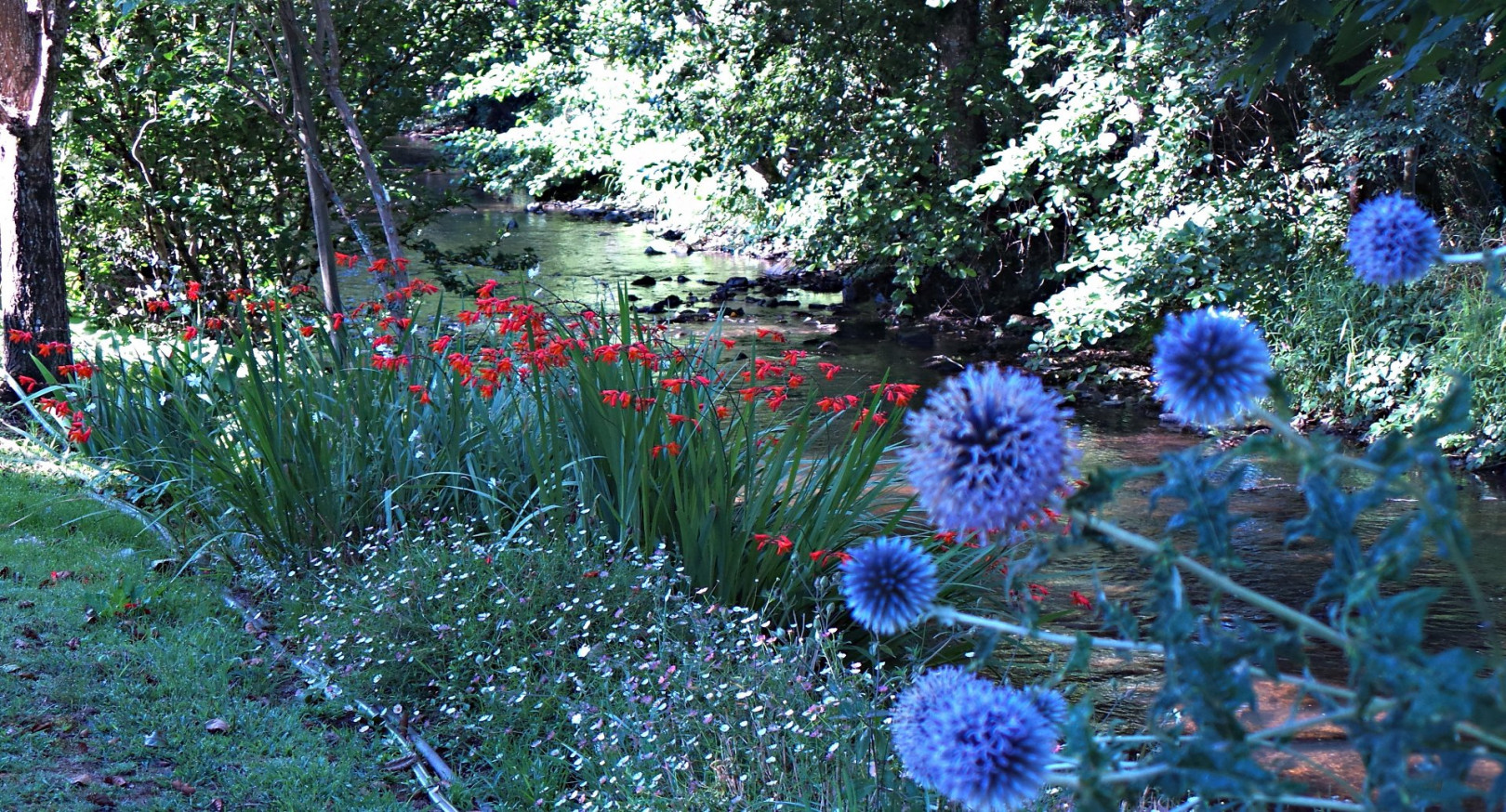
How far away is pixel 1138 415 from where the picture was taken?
1068 cm

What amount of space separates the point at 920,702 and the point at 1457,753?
0.67 meters

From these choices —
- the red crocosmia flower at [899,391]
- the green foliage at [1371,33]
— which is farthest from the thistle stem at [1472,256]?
the red crocosmia flower at [899,391]

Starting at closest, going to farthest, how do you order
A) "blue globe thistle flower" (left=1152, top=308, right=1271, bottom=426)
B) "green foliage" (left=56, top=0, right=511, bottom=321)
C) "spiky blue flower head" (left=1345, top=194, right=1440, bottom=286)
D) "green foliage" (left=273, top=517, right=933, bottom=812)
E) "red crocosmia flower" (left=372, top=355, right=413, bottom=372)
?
"blue globe thistle flower" (left=1152, top=308, right=1271, bottom=426) → "spiky blue flower head" (left=1345, top=194, right=1440, bottom=286) → "green foliage" (left=273, top=517, right=933, bottom=812) → "red crocosmia flower" (left=372, top=355, right=413, bottom=372) → "green foliage" (left=56, top=0, right=511, bottom=321)

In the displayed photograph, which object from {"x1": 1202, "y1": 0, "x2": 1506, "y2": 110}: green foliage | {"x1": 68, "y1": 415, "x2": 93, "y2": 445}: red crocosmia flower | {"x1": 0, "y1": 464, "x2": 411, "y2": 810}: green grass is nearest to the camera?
{"x1": 0, "y1": 464, "x2": 411, "y2": 810}: green grass

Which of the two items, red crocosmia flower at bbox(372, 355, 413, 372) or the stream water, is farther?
the stream water

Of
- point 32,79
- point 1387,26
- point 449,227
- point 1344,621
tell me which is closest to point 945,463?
point 1344,621

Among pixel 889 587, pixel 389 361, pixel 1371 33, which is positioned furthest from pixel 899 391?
pixel 889 587

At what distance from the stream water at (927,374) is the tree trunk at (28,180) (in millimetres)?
3022

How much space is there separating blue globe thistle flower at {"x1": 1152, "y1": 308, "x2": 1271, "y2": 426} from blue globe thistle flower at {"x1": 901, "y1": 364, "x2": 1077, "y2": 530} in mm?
132

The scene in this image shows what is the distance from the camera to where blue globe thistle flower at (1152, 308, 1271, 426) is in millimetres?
1264

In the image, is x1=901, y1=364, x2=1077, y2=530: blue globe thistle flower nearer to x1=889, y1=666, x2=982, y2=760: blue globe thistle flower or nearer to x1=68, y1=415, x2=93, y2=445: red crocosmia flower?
x1=889, y1=666, x2=982, y2=760: blue globe thistle flower

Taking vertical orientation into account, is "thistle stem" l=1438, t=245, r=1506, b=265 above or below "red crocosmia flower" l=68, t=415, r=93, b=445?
above

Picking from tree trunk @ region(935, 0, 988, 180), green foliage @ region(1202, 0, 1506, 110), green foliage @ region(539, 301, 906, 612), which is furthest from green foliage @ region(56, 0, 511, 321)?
green foliage @ region(1202, 0, 1506, 110)

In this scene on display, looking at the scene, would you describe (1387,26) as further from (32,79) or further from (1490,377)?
(32,79)
